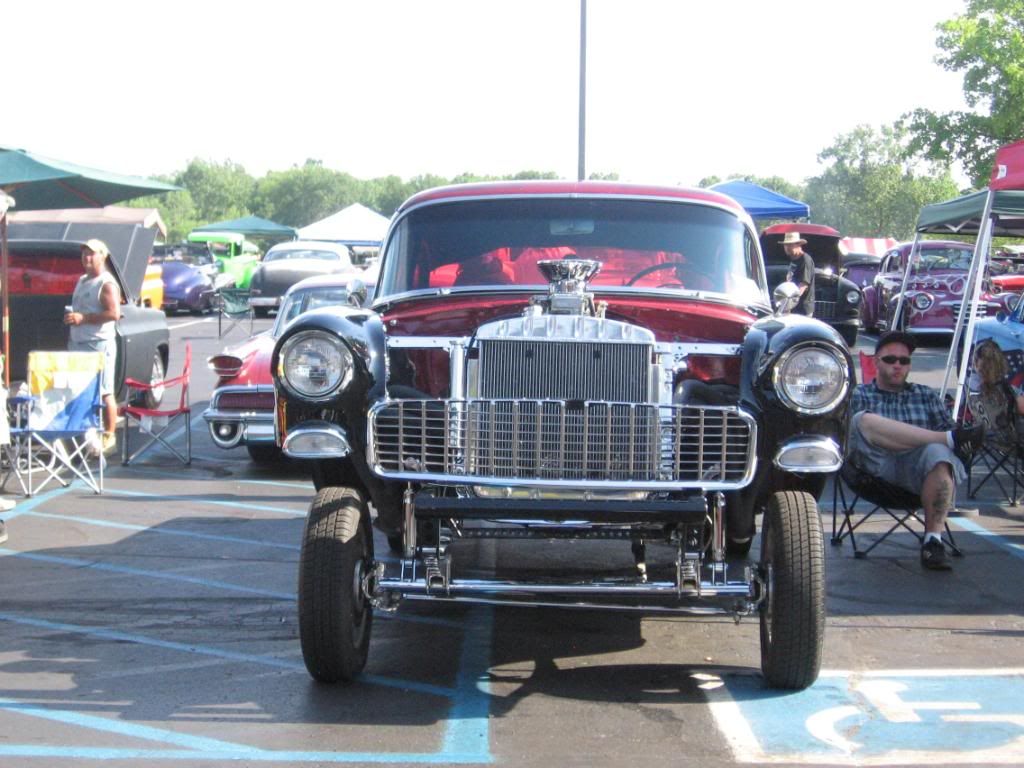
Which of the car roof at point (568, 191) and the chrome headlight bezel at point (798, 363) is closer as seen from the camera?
the chrome headlight bezel at point (798, 363)

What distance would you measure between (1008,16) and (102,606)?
34596mm

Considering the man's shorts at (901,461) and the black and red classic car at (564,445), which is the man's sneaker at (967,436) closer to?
the man's shorts at (901,461)

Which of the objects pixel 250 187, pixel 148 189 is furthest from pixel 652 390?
pixel 250 187

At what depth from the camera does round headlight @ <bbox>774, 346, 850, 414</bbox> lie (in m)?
5.24

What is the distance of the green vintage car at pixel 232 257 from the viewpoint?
126 feet

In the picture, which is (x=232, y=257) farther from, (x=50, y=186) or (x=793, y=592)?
(x=793, y=592)

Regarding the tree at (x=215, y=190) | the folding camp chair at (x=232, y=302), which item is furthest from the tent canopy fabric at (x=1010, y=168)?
the tree at (x=215, y=190)

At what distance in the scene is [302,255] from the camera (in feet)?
100

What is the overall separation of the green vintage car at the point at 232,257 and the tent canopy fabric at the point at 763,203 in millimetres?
14947

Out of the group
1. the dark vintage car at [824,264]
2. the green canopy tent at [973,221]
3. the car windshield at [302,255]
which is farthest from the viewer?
the car windshield at [302,255]

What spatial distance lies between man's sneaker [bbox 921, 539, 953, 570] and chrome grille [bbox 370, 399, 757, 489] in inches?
117

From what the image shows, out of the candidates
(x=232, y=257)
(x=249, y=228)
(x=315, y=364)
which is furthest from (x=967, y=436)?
(x=249, y=228)

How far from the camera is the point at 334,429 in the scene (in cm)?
531

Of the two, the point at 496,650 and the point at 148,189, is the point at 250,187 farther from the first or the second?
the point at 496,650
